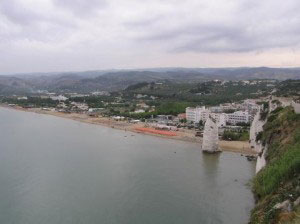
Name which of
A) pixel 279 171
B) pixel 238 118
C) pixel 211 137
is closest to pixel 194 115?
pixel 238 118

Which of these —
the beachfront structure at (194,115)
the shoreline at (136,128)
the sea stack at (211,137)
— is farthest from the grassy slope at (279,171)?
the beachfront structure at (194,115)

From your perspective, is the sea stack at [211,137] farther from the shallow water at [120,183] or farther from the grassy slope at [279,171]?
the grassy slope at [279,171]

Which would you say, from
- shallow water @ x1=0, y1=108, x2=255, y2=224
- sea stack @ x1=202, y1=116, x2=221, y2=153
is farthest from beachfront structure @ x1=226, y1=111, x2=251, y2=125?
sea stack @ x1=202, y1=116, x2=221, y2=153

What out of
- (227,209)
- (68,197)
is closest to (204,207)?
(227,209)

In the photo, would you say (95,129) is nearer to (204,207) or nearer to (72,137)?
(72,137)

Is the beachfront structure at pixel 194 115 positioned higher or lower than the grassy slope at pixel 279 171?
lower

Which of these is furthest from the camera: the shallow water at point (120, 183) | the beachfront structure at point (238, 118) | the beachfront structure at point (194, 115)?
the beachfront structure at point (194, 115)

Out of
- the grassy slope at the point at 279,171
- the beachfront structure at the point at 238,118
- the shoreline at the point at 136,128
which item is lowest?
the shoreline at the point at 136,128
